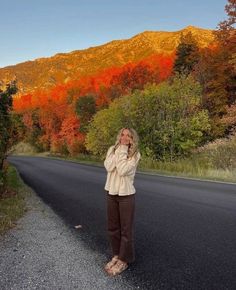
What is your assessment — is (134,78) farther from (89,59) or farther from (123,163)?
(89,59)

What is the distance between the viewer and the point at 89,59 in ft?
530

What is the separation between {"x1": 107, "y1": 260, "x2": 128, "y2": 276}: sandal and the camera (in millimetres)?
5375

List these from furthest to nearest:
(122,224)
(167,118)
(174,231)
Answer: (167,118) < (174,231) < (122,224)

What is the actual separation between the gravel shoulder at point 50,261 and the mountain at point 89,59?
127 m

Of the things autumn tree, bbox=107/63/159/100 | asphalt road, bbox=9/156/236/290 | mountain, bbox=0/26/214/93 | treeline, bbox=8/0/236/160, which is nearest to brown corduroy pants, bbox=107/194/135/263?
asphalt road, bbox=9/156/236/290

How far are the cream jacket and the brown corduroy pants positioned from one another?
110 millimetres

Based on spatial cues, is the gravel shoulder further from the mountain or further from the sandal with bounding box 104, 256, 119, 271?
the mountain

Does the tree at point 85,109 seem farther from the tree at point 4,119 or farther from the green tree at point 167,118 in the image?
the tree at point 4,119

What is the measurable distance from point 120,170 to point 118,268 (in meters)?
1.38

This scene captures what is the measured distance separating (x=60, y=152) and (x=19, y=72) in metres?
112

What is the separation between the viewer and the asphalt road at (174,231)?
5.23m

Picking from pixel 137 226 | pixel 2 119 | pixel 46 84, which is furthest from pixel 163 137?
pixel 46 84

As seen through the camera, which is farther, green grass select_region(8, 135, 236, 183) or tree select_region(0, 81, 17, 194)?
green grass select_region(8, 135, 236, 183)

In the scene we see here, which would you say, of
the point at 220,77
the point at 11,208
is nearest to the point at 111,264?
the point at 11,208
